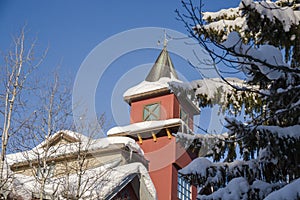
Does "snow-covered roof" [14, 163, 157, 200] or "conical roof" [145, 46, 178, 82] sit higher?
"conical roof" [145, 46, 178, 82]

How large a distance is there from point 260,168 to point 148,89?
1475 cm

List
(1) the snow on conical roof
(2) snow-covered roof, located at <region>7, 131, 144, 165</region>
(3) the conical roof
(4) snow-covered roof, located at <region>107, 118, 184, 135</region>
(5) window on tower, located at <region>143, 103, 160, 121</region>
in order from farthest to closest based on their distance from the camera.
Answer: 1. (3) the conical roof
2. (1) the snow on conical roof
3. (5) window on tower, located at <region>143, 103, 160, 121</region>
4. (4) snow-covered roof, located at <region>107, 118, 184, 135</region>
5. (2) snow-covered roof, located at <region>7, 131, 144, 165</region>

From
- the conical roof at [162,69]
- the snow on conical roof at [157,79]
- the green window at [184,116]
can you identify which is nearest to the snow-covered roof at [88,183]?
the snow on conical roof at [157,79]

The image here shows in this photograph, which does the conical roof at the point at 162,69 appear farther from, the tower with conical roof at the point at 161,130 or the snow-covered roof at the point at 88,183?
the snow-covered roof at the point at 88,183

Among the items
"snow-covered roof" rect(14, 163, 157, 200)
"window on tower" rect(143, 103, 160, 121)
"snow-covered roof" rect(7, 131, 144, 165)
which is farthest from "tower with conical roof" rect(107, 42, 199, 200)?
"snow-covered roof" rect(14, 163, 157, 200)

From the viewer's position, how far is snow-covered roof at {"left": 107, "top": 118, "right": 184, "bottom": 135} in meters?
19.9

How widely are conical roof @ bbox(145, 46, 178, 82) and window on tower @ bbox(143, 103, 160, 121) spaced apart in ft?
6.90

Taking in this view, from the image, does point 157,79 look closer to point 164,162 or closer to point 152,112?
point 152,112

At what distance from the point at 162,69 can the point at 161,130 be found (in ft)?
14.6

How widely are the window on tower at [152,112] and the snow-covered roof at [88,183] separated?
679 centimetres

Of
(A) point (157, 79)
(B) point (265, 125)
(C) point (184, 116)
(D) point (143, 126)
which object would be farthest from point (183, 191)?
(B) point (265, 125)

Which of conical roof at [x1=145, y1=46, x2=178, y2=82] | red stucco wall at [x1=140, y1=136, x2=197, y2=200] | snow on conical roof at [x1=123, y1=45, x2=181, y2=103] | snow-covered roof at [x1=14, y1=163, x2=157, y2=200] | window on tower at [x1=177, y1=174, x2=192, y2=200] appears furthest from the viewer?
conical roof at [x1=145, y1=46, x2=178, y2=82]

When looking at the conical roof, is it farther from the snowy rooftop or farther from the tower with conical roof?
the snowy rooftop

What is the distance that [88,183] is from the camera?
1266 cm
